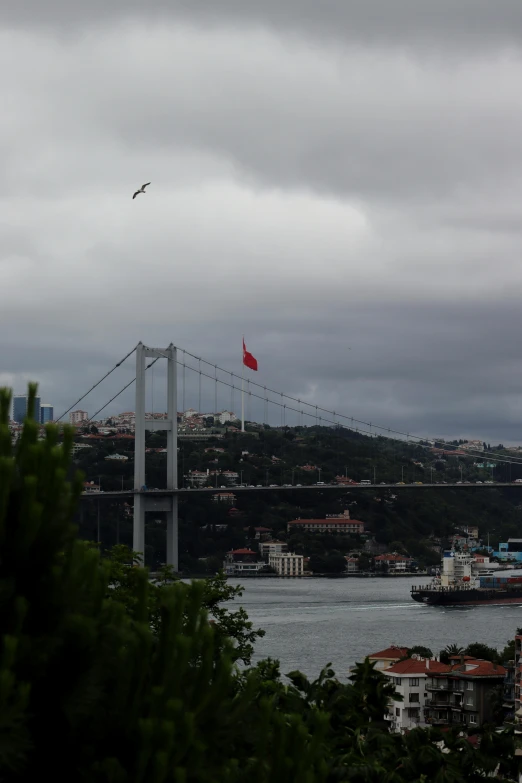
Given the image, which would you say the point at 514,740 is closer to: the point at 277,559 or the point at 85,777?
the point at 85,777

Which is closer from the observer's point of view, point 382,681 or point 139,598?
point 139,598

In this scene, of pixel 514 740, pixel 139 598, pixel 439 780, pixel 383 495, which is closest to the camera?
pixel 139 598

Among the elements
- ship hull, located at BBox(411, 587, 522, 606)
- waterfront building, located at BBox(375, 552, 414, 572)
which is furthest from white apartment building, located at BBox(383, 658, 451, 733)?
waterfront building, located at BBox(375, 552, 414, 572)

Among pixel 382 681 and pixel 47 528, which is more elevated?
pixel 47 528

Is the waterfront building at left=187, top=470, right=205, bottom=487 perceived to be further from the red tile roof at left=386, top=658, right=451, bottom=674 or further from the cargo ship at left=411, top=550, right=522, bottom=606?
the red tile roof at left=386, top=658, right=451, bottom=674

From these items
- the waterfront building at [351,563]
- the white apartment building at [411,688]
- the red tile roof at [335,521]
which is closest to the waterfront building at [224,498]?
the red tile roof at [335,521]

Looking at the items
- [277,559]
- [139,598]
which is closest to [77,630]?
[139,598]

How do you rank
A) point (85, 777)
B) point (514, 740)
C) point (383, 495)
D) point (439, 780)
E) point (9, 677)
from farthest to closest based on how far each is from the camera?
1. point (383, 495)
2. point (514, 740)
3. point (439, 780)
4. point (85, 777)
5. point (9, 677)

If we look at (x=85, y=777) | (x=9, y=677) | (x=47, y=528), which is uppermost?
(x=47, y=528)
